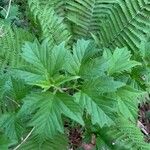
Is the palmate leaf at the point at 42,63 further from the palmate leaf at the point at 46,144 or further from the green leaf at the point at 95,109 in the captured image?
the palmate leaf at the point at 46,144

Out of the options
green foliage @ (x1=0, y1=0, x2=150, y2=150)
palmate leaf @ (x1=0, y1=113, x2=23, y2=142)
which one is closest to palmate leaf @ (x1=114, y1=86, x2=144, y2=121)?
green foliage @ (x1=0, y1=0, x2=150, y2=150)

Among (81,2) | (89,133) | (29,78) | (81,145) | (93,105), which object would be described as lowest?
(81,145)

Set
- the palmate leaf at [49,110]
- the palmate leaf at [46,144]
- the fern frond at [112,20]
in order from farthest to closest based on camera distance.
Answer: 1. the fern frond at [112,20]
2. the palmate leaf at [46,144]
3. the palmate leaf at [49,110]

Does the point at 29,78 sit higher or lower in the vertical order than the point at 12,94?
higher

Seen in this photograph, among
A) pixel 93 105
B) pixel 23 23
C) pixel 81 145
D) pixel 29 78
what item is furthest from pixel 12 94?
pixel 23 23

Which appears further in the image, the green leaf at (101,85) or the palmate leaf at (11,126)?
the palmate leaf at (11,126)

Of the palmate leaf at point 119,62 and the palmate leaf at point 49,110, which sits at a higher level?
the palmate leaf at point 119,62

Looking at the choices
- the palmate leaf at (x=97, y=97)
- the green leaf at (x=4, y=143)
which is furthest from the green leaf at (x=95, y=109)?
the green leaf at (x=4, y=143)

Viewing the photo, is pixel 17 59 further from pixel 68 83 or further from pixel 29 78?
pixel 29 78
